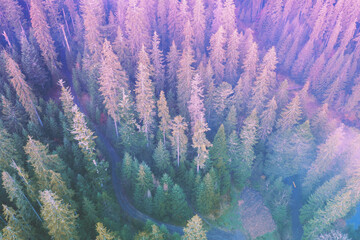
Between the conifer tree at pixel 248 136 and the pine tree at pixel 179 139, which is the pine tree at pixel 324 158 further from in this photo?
the pine tree at pixel 179 139

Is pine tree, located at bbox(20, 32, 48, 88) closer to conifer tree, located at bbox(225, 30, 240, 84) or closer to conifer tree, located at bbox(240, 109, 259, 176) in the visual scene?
conifer tree, located at bbox(225, 30, 240, 84)

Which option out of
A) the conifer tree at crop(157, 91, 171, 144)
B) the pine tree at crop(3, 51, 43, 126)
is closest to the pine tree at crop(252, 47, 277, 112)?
the conifer tree at crop(157, 91, 171, 144)

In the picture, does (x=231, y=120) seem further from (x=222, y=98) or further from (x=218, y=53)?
(x=218, y=53)

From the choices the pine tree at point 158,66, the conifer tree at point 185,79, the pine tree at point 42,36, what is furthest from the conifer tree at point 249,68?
the pine tree at point 42,36

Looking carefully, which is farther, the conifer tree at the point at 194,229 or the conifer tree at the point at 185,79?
the conifer tree at the point at 185,79

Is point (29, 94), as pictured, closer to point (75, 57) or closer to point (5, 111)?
point (5, 111)

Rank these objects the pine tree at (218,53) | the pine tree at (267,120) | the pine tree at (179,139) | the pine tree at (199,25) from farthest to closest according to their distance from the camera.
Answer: the pine tree at (199,25)
the pine tree at (218,53)
the pine tree at (267,120)
the pine tree at (179,139)
